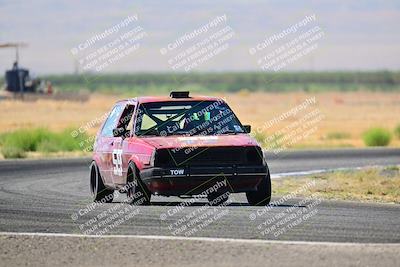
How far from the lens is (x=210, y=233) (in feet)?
48.4

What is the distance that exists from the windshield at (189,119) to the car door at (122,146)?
35 centimetres

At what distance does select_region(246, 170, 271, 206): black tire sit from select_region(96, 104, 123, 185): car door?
2304mm

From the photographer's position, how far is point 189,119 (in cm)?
1919

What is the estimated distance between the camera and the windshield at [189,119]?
747 inches

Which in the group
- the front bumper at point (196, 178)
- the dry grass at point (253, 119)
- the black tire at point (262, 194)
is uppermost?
the front bumper at point (196, 178)

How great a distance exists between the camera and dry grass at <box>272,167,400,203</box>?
73.6 feet

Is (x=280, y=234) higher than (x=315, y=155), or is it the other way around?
(x=280, y=234)

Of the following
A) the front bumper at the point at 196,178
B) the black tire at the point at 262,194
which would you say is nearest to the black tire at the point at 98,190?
the front bumper at the point at 196,178

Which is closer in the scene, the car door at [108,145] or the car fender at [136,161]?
the car fender at [136,161]

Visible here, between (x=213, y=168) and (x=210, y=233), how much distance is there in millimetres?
3313

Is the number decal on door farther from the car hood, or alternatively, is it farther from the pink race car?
the car hood

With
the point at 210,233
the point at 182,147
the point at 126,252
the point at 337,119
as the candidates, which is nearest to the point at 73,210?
the point at 182,147

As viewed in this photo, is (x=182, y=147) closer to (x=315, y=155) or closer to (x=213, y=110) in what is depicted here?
(x=213, y=110)

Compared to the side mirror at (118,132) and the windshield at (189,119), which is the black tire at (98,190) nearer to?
the side mirror at (118,132)
